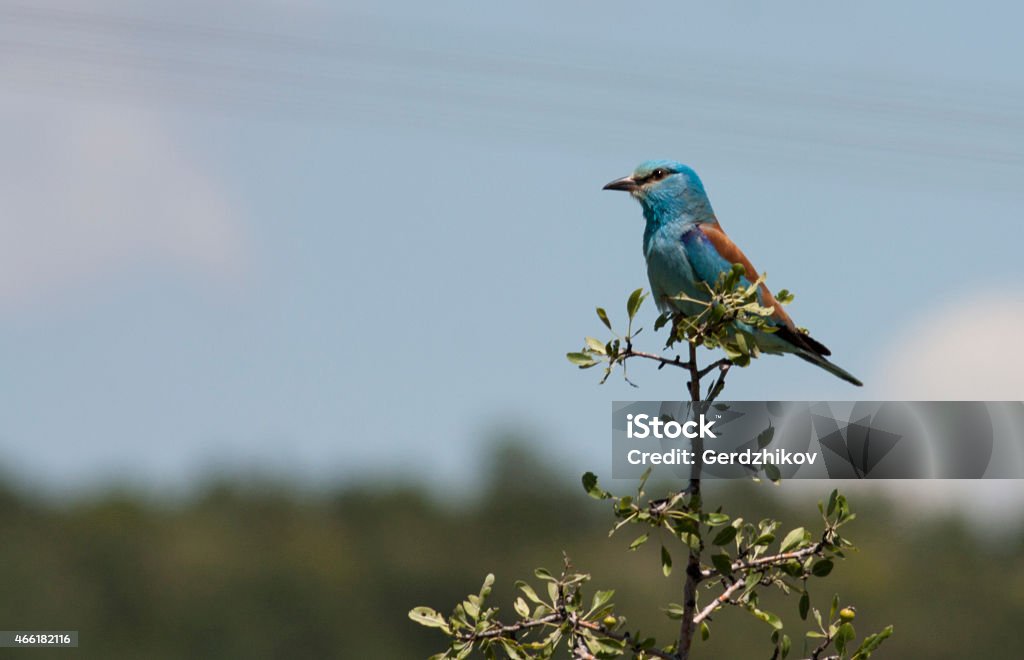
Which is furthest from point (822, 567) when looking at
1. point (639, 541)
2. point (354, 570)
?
point (354, 570)

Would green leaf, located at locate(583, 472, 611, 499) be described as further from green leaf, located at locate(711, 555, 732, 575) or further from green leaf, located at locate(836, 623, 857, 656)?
green leaf, located at locate(836, 623, 857, 656)

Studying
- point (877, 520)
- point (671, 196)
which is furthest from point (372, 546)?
point (671, 196)

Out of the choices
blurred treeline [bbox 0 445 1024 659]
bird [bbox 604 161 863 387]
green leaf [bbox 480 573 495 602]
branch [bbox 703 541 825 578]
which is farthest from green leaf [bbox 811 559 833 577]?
blurred treeline [bbox 0 445 1024 659]

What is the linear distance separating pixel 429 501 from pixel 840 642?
5614 cm

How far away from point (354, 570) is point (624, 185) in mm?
50888

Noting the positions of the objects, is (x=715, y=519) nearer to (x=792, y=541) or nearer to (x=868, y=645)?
(x=792, y=541)

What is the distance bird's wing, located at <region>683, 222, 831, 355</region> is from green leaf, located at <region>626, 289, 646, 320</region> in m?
2.35

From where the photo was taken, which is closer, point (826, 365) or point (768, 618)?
point (768, 618)

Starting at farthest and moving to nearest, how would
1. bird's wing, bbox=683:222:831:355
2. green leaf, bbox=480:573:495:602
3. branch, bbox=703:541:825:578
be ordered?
bird's wing, bbox=683:222:831:355, branch, bbox=703:541:825:578, green leaf, bbox=480:573:495:602

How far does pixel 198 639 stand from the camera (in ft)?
182

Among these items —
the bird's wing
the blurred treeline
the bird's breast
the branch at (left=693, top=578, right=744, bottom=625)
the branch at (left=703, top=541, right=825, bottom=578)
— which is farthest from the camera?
the blurred treeline

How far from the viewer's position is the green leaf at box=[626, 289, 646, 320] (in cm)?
464

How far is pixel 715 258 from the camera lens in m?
7.21

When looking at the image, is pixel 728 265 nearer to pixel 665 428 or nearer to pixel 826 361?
pixel 826 361
